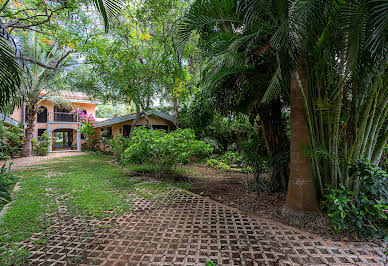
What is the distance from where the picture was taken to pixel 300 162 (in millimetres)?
3324

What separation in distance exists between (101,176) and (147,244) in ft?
16.6

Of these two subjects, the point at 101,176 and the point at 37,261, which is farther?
the point at 101,176

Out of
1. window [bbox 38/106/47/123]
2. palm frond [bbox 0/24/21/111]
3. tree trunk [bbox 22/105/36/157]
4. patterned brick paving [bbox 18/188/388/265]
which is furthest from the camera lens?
window [bbox 38/106/47/123]

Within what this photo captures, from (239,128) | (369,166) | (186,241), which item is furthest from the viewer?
(239,128)

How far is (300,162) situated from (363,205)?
1056 mm

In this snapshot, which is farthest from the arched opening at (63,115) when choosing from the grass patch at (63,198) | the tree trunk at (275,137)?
the tree trunk at (275,137)

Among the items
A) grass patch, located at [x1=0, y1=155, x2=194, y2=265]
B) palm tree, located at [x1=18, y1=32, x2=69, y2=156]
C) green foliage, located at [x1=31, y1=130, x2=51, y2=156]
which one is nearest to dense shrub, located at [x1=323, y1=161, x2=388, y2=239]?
grass patch, located at [x1=0, y1=155, x2=194, y2=265]

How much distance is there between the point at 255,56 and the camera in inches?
162

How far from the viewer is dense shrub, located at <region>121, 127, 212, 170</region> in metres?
5.50

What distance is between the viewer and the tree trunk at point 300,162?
3.27m

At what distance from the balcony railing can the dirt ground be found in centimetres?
1612

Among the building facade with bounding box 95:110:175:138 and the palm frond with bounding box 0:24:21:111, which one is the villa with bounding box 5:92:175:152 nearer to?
the building facade with bounding box 95:110:175:138

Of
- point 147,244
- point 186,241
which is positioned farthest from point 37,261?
point 186,241

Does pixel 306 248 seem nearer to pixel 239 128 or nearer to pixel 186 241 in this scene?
pixel 186 241
